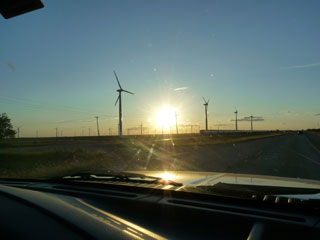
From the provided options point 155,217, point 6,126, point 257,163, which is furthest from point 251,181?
point 6,126

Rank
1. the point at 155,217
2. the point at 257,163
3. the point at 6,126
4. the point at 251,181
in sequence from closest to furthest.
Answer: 1. the point at 155,217
2. the point at 251,181
3. the point at 257,163
4. the point at 6,126

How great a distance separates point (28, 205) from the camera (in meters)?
1.67

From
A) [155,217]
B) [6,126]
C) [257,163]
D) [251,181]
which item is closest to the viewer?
[155,217]

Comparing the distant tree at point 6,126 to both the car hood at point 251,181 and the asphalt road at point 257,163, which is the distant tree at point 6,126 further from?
the car hood at point 251,181

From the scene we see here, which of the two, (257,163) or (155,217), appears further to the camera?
(257,163)

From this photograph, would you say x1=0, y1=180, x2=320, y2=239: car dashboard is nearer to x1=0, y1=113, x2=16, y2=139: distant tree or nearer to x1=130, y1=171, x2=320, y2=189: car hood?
x1=130, y1=171, x2=320, y2=189: car hood

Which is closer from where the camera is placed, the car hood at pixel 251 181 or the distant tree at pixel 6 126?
the car hood at pixel 251 181

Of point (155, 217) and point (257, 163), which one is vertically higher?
point (155, 217)

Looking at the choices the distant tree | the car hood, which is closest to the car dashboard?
the car hood

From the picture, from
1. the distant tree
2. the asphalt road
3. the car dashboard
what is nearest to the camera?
the car dashboard

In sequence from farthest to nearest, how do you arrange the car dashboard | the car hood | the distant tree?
the distant tree < the car hood < the car dashboard

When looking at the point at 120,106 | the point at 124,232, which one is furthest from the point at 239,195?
the point at 120,106

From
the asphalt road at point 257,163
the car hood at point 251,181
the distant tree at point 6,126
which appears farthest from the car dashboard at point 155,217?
the distant tree at point 6,126

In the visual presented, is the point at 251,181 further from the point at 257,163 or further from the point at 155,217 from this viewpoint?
the point at 257,163
